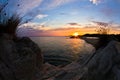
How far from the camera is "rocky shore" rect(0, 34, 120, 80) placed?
554 cm

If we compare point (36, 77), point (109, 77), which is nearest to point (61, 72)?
point (36, 77)

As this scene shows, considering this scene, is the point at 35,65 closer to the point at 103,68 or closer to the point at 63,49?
the point at 103,68

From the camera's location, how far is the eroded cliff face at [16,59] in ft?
17.9

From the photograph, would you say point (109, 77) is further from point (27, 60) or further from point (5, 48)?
point (5, 48)

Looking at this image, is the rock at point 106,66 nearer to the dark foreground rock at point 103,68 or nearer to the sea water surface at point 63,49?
the dark foreground rock at point 103,68

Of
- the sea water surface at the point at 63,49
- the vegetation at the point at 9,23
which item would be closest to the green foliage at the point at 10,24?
the vegetation at the point at 9,23

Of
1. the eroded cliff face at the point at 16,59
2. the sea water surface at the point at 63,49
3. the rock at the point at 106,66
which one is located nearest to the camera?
the eroded cliff face at the point at 16,59

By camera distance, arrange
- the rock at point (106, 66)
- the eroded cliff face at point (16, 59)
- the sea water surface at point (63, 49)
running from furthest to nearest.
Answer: the sea water surface at point (63, 49)
the rock at point (106, 66)
the eroded cliff face at point (16, 59)

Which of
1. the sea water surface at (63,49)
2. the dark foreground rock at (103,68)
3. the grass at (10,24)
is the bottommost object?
the sea water surface at (63,49)

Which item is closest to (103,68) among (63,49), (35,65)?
(35,65)

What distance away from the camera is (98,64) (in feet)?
22.0

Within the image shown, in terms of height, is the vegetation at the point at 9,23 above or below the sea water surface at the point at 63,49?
above

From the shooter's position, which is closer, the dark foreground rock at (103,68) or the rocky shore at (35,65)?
the rocky shore at (35,65)

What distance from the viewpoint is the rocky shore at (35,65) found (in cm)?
554
